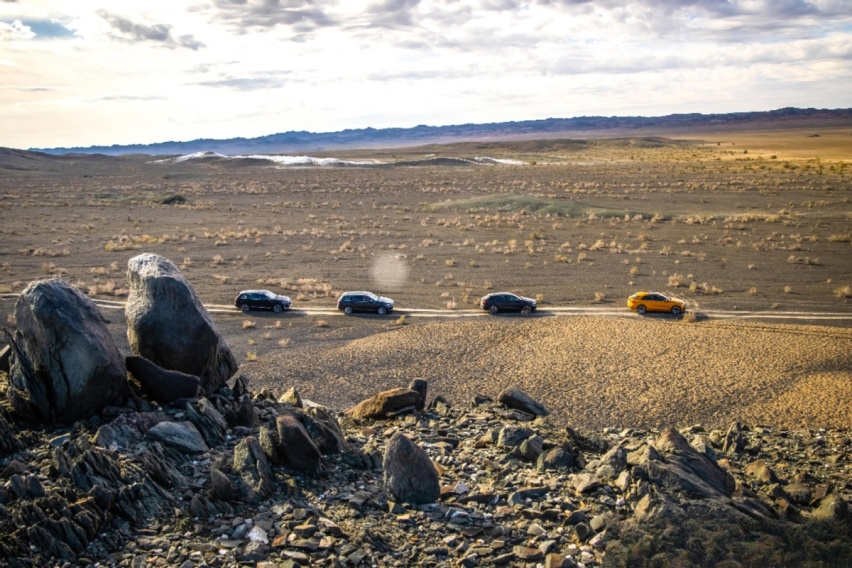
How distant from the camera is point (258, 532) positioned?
9484 millimetres

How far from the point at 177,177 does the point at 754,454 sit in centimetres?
13327

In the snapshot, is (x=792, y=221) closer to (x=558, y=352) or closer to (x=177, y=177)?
(x=558, y=352)

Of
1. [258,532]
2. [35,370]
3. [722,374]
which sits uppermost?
[35,370]

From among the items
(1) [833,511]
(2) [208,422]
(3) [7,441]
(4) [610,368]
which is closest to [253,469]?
(2) [208,422]

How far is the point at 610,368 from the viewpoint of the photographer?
24234 mm

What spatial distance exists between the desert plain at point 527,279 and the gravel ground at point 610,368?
104 mm

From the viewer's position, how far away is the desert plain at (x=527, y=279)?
22734 millimetres

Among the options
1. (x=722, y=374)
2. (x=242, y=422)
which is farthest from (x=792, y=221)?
(x=242, y=422)

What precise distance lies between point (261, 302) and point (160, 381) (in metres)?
20.3

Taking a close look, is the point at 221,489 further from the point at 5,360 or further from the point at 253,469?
the point at 5,360

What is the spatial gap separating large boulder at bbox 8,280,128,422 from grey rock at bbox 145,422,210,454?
5.73ft

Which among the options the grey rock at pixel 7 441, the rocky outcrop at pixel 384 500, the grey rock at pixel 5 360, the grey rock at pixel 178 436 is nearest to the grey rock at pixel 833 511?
the rocky outcrop at pixel 384 500

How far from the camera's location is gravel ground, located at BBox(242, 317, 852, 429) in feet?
66.8

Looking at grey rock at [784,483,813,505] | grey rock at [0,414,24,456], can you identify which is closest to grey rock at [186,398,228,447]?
grey rock at [0,414,24,456]
